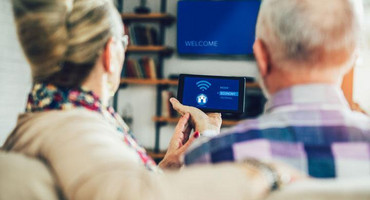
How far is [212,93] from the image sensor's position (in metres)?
1.77

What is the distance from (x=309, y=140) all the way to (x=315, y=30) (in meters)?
0.20

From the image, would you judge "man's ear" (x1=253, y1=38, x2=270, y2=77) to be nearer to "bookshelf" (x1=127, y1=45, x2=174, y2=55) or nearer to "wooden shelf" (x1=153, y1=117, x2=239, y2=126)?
"wooden shelf" (x1=153, y1=117, x2=239, y2=126)

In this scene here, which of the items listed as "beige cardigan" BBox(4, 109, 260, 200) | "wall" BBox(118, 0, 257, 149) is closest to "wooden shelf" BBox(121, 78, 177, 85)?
"wall" BBox(118, 0, 257, 149)

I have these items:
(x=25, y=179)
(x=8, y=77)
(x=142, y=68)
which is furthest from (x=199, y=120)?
(x=142, y=68)

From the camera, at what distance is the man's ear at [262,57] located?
2.88 feet

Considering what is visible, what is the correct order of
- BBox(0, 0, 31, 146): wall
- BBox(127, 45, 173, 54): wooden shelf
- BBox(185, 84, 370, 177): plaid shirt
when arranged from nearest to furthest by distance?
BBox(185, 84, 370, 177): plaid shirt
BBox(0, 0, 31, 146): wall
BBox(127, 45, 173, 54): wooden shelf

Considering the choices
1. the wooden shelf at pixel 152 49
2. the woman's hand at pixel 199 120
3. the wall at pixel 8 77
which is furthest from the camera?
the wooden shelf at pixel 152 49

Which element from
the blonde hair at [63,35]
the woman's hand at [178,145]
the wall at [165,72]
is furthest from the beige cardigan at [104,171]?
the wall at [165,72]

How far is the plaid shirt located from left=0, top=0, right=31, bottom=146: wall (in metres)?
3.16

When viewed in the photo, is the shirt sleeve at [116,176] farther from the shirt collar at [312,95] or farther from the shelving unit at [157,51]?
the shelving unit at [157,51]

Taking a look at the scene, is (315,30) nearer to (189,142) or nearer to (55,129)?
(55,129)

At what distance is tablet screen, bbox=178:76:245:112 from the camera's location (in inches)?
63.6

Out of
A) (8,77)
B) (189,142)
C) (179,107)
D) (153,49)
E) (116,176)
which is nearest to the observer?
(116,176)

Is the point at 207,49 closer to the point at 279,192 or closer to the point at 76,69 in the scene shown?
the point at 76,69
